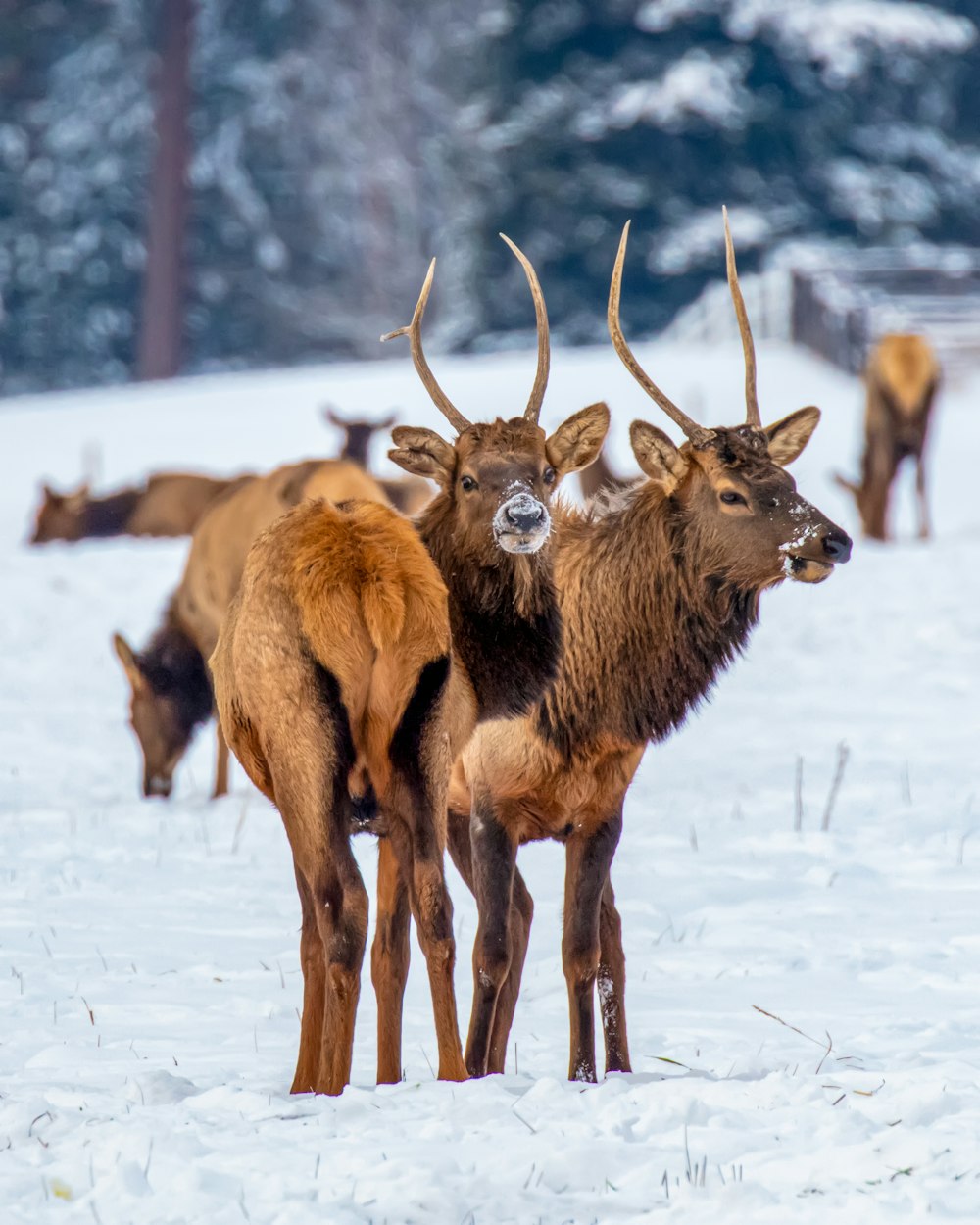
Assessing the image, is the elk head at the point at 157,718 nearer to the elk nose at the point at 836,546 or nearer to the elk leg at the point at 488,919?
the elk leg at the point at 488,919

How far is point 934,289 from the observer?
28656mm

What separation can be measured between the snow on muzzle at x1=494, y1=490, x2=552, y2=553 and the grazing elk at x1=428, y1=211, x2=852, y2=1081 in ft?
1.70

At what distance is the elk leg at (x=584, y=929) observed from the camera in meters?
5.55

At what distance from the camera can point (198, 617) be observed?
10.8 meters

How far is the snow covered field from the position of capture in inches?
164

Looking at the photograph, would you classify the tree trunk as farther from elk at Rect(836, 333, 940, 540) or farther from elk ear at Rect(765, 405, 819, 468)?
elk ear at Rect(765, 405, 819, 468)

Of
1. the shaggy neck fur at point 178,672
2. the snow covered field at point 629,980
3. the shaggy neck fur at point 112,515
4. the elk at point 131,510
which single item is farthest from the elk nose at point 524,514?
the shaggy neck fur at point 112,515

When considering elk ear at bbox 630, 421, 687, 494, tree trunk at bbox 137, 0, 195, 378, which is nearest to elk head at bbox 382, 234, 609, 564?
elk ear at bbox 630, 421, 687, 494

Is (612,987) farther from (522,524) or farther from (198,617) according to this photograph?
(198,617)

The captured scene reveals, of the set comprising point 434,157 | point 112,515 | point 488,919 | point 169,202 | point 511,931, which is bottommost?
point 511,931

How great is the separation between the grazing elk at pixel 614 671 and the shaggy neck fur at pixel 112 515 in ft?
48.7

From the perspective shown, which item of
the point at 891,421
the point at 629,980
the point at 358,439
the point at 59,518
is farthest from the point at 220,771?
the point at 59,518

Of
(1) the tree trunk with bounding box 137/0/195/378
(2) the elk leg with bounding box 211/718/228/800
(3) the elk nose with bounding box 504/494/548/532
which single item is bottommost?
(2) the elk leg with bounding box 211/718/228/800

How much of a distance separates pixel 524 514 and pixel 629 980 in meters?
1.97
